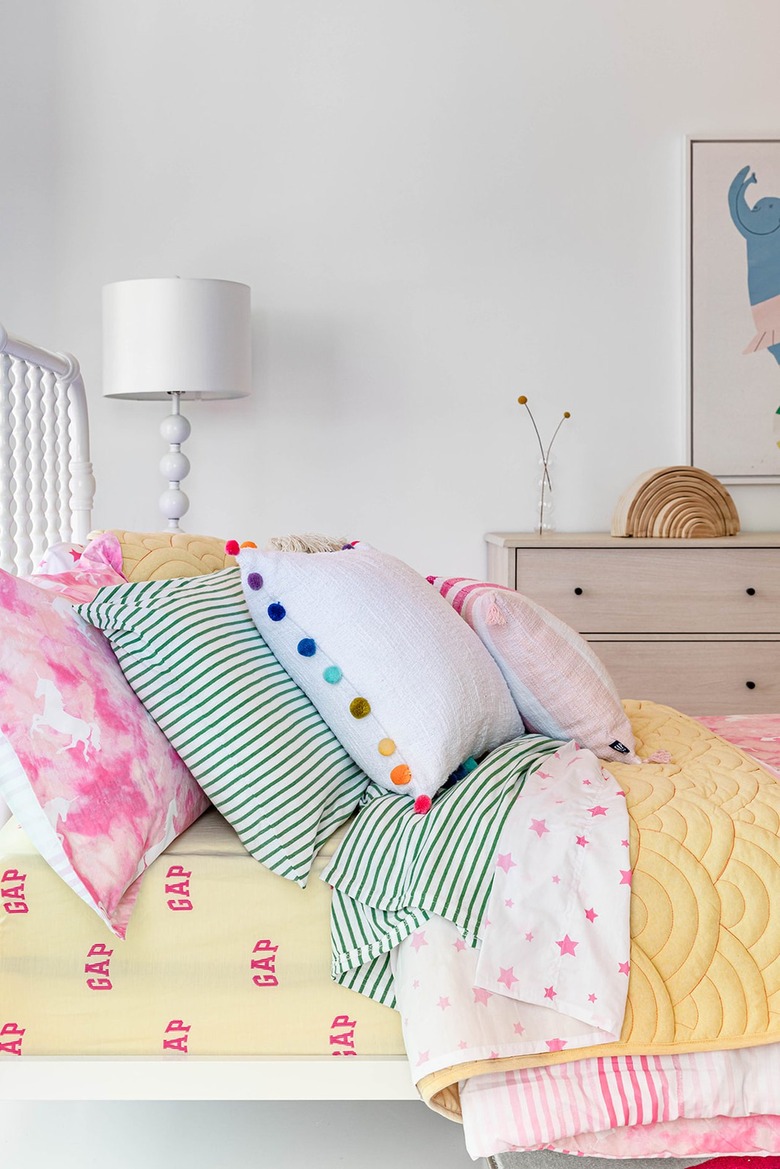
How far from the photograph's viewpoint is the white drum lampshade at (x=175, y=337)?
2.78 m

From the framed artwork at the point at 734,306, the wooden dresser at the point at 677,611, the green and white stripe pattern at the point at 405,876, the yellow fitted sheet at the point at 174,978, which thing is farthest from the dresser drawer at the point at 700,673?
the yellow fitted sheet at the point at 174,978

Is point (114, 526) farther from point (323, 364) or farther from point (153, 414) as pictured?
point (323, 364)

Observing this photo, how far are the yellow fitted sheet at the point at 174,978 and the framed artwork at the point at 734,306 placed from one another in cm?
241

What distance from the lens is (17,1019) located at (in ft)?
4.14

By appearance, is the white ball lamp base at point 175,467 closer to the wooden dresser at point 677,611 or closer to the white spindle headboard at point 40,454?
the white spindle headboard at point 40,454

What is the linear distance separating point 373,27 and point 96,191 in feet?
3.13

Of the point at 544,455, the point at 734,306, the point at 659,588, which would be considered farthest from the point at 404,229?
the point at 659,588

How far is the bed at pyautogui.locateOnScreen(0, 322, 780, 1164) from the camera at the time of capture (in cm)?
115

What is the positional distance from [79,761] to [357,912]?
1.19 feet

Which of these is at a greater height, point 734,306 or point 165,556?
point 734,306

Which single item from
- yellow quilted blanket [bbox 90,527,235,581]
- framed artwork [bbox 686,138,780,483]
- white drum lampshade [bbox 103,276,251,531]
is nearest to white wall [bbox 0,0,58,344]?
white drum lampshade [bbox 103,276,251,531]

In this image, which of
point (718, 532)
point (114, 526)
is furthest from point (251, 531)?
point (718, 532)

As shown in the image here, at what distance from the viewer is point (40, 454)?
222cm

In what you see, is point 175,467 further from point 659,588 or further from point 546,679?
point 546,679
